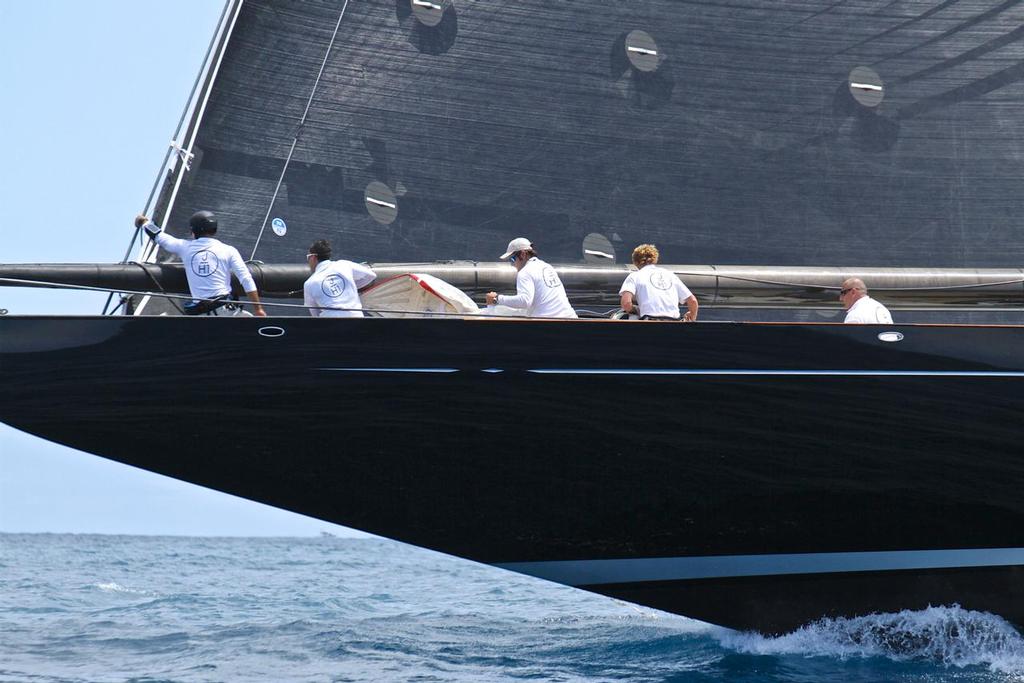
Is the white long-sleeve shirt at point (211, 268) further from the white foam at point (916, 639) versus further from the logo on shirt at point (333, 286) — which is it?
the white foam at point (916, 639)

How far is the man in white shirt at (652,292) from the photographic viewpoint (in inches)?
237

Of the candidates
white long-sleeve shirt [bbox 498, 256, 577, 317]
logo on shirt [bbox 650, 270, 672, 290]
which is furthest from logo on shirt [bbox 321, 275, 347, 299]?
logo on shirt [bbox 650, 270, 672, 290]

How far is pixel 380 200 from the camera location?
721 centimetres

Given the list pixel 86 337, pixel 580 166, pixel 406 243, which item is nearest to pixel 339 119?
pixel 406 243

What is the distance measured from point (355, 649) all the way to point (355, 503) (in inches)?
73.2

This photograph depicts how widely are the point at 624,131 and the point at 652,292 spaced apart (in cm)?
169

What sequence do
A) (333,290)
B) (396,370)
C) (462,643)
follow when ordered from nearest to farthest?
(396,370) < (333,290) < (462,643)

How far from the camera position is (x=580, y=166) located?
736 cm

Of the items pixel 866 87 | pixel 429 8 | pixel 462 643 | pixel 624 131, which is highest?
pixel 866 87

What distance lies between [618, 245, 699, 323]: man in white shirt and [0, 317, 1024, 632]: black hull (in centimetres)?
46

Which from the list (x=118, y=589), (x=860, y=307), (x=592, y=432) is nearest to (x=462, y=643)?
(x=592, y=432)

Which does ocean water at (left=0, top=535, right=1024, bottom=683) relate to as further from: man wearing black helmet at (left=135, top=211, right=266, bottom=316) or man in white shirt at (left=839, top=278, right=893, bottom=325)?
man wearing black helmet at (left=135, top=211, right=266, bottom=316)

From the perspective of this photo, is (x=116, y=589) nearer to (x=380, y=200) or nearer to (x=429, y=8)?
(x=380, y=200)

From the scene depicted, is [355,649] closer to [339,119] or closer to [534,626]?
[534,626]
